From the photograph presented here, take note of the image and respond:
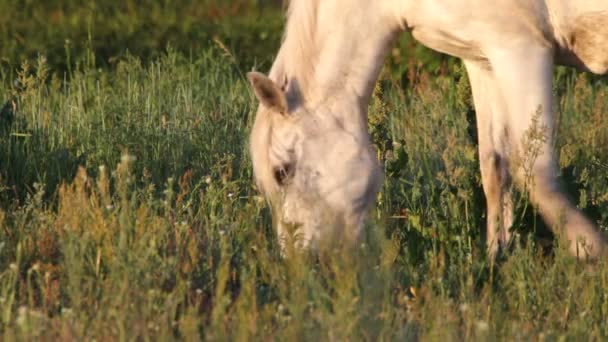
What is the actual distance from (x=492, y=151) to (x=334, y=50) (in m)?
0.82

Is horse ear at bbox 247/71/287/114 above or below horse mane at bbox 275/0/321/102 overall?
below

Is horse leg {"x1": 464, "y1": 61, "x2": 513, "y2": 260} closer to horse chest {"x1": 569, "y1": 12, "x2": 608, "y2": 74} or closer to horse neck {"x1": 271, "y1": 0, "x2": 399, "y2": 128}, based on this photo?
horse chest {"x1": 569, "y1": 12, "x2": 608, "y2": 74}

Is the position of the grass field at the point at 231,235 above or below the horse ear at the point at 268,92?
below

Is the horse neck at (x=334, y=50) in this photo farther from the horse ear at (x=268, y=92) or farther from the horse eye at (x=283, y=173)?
the horse eye at (x=283, y=173)

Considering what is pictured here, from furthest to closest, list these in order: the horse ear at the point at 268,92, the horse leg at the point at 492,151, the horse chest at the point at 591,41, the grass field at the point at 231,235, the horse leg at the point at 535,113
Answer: the horse leg at the point at 492,151 → the horse chest at the point at 591,41 → the horse leg at the point at 535,113 → the horse ear at the point at 268,92 → the grass field at the point at 231,235

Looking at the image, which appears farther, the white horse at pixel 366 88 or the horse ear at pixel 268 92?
the white horse at pixel 366 88

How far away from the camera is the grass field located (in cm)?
416

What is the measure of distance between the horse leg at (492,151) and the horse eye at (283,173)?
86cm

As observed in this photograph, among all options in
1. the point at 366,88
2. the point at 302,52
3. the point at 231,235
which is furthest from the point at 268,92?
the point at 231,235

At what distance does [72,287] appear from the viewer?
4.36 m

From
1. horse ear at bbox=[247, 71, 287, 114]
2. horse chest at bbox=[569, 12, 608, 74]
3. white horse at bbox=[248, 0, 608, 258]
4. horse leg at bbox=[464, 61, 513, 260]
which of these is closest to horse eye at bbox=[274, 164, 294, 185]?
white horse at bbox=[248, 0, 608, 258]

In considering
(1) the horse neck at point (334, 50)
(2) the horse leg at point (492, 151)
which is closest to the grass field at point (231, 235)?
(2) the horse leg at point (492, 151)

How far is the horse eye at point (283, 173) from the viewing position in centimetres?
532

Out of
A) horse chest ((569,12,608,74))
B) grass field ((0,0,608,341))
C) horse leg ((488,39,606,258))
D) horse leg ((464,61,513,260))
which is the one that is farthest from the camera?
horse leg ((464,61,513,260))
